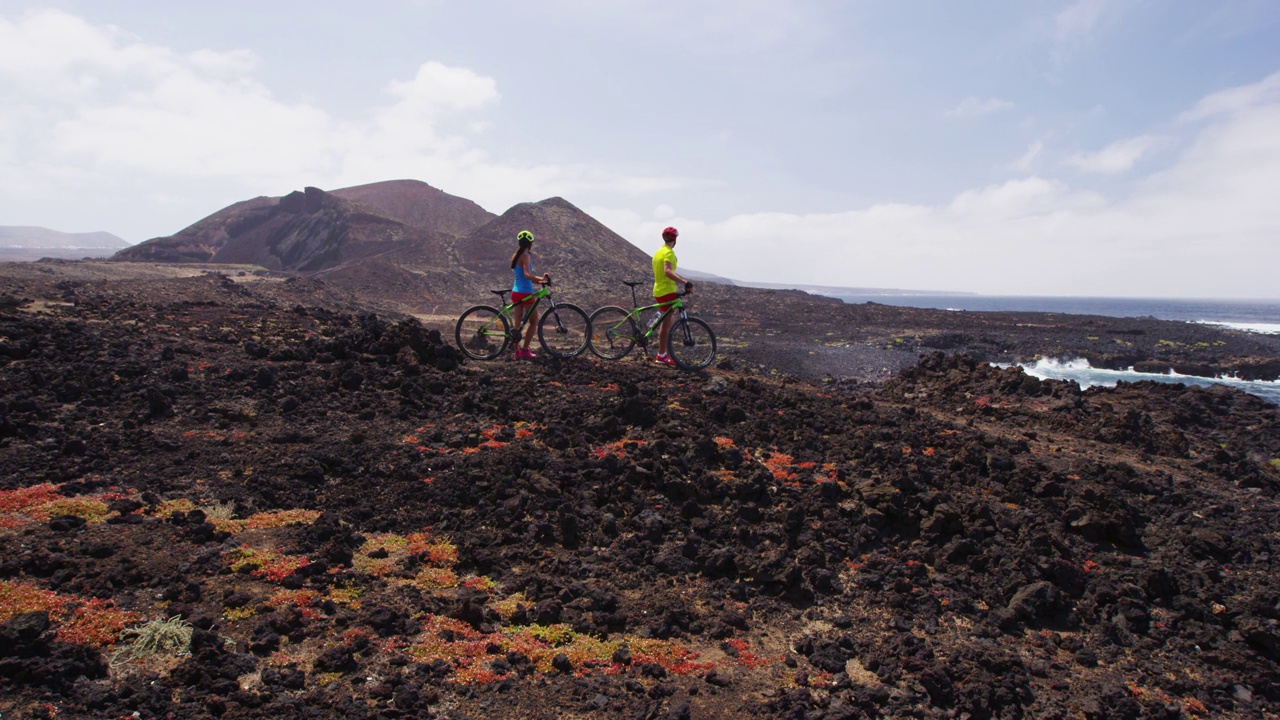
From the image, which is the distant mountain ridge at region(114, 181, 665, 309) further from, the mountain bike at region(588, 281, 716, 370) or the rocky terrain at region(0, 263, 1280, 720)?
the rocky terrain at region(0, 263, 1280, 720)

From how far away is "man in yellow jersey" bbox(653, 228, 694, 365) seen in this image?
1027cm

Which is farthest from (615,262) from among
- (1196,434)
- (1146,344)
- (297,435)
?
(297,435)

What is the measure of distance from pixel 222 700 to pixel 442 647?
1179 mm

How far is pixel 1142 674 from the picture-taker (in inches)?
193

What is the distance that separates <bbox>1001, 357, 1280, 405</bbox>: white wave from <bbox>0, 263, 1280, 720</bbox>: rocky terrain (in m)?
15.5

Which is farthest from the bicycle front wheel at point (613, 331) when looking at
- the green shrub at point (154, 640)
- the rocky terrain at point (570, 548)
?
the green shrub at point (154, 640)

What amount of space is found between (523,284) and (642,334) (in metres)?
2.22

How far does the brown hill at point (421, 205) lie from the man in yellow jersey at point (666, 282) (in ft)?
226

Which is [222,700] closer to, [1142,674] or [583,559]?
[583,559]

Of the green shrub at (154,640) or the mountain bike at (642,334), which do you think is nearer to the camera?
the green shrub at (154,640)

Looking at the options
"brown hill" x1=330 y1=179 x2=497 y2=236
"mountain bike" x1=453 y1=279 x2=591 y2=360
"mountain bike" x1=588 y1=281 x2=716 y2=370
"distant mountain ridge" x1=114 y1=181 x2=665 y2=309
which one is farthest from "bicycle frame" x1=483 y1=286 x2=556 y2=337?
"brown hill" x1=330 y1=179 x2=497 y2=236

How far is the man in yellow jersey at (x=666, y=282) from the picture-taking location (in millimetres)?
10273

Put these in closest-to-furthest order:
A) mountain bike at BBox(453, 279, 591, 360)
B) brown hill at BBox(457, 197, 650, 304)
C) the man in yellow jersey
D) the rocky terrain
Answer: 1. the rocky terrain
2. the man in yellow jersey
3. mountain bike at BBox(453, 279, 591, 360)
4. brown hill at BBox(457, 197, 650, 304)

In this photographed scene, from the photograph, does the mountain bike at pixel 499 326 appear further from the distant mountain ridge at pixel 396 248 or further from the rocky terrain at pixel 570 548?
the distant mountain ridge at pixel 396 248
